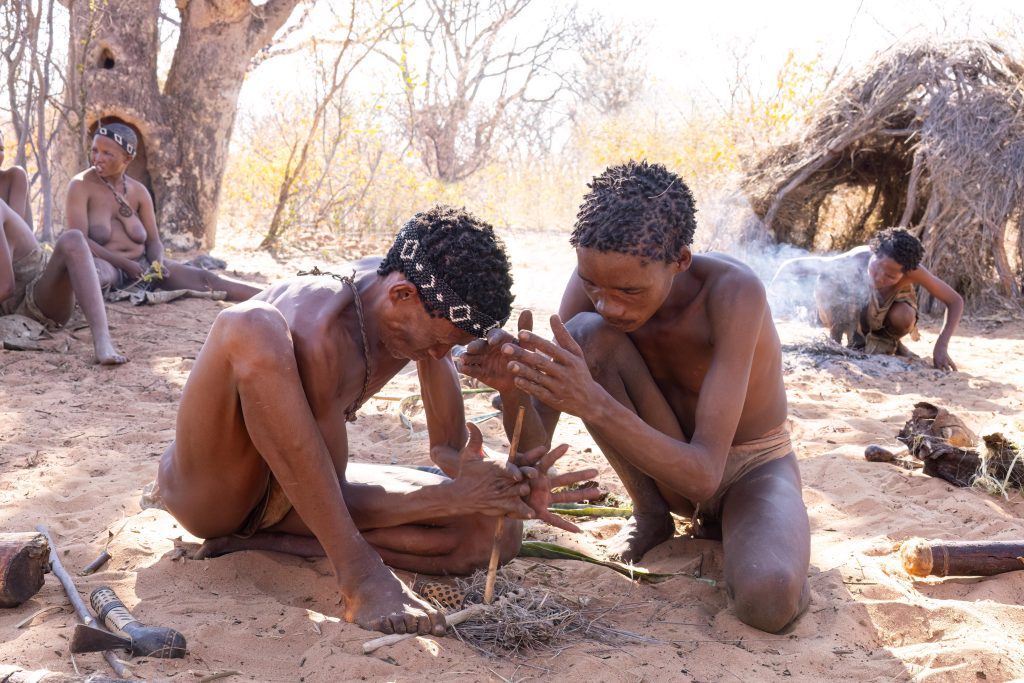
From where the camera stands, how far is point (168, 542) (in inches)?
99.7

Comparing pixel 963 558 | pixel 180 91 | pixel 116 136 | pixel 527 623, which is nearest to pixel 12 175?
pixel 116 136

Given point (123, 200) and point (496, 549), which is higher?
point (123, 200)

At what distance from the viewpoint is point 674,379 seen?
2756 mm

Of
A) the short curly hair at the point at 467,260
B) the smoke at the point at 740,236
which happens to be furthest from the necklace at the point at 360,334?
the smoke at the point at 740,236

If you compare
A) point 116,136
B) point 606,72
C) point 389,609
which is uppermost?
point 606,72

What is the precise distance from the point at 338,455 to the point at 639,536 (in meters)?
1.08

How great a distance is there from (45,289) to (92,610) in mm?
3360

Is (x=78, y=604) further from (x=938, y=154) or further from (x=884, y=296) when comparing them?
(x=938, y=154)

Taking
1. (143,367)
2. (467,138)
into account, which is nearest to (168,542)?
(143,367)

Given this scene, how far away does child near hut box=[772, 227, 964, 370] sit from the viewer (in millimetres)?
6055

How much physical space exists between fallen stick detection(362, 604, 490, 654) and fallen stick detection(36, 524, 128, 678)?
1.61ft

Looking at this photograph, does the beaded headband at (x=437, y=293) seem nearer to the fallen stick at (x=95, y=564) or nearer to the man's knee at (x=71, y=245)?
the fallen stick at (x=95, y=564)

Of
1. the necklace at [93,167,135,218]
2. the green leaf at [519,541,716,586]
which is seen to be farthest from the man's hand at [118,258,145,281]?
the green leaf at [519,541,716,586]

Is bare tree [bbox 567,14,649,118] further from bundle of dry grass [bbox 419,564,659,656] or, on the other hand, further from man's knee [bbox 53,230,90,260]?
bundle of dry grass [bbox 419,564,659,656]
